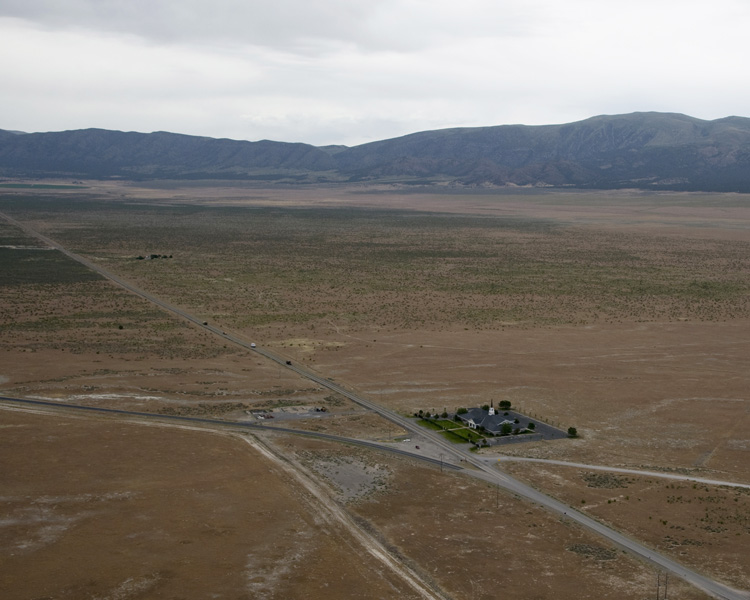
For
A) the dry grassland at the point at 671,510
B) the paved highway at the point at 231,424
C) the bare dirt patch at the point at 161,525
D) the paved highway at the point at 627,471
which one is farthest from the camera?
the paved highway at the point at 231,424

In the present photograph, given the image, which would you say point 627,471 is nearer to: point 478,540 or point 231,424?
point 478,540

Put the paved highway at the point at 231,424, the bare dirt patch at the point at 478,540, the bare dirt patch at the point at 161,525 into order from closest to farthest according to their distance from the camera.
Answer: the bare dirt patch at the point at 161,525, the bare dirt patch at the point at 478,540, the paved highway at the point at 231,424

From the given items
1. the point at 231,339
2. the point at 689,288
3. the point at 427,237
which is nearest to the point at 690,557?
the point at 231,339

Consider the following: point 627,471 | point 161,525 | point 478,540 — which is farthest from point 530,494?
point 161,525

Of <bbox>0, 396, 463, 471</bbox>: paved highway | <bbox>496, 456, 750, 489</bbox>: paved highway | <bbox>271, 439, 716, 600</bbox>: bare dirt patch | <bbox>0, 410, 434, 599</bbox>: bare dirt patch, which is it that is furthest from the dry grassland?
<bbox>0, 410, 434, 599</bbox>: bare dirt patch

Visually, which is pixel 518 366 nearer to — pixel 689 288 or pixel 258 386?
pixel 258 386

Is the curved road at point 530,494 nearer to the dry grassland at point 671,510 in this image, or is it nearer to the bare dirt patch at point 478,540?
the dry grassland at point 671,510

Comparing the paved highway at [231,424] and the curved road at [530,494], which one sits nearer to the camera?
the curved road at [530,494]

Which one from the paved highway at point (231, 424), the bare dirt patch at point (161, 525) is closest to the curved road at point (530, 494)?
the paved highway at point (231, 424)

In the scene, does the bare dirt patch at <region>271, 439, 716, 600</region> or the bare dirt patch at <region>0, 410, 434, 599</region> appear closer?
the bare dirt patch at <region>0, 410, 434, 599</region>

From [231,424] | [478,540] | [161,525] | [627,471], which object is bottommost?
[478,540]

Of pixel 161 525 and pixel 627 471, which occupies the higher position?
pixel 161 525

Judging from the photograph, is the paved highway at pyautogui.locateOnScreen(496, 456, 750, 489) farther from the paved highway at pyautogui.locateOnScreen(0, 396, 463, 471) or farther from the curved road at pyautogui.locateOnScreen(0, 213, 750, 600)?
the paved highway at pyautogui.locateOnScreen(0, 396, 463, 471)
